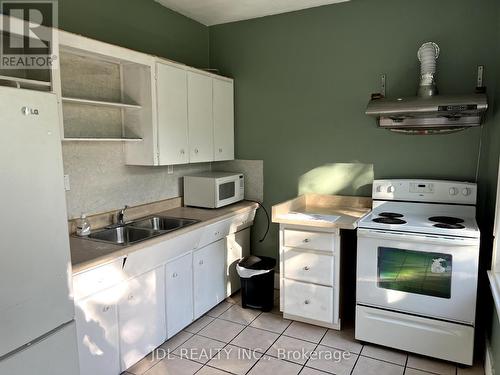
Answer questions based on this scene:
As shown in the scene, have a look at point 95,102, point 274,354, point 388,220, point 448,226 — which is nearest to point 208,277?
point 274,354

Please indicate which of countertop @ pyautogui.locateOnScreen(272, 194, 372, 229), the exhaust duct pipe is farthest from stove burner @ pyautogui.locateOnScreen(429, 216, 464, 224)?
the exhaust duct pipe

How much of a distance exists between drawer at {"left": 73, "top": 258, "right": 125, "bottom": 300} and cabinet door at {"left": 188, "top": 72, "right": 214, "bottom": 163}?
1.28m

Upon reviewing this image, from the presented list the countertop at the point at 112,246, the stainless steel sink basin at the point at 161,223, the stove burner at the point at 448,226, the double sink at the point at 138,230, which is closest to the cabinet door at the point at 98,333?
the countertop at the point at 112,246

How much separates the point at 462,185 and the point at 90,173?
2.64 metres

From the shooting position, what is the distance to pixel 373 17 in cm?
308

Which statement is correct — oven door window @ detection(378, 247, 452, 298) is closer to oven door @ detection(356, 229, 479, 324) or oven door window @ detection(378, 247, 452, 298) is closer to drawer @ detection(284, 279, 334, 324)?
oven door @ detection(356, 229, 479, 324)

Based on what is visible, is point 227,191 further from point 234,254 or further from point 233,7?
point 233,7

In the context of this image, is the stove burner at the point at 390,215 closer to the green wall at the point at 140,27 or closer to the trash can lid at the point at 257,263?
the trash can lid at the point at 257,263

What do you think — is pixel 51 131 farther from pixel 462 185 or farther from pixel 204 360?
pixel 462 185

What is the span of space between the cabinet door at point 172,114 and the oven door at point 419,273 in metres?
1.54

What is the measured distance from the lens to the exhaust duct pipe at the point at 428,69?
8.95 ft

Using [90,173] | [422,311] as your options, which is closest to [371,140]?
[422,311]

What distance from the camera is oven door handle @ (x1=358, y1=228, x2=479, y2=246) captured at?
2.33 metres

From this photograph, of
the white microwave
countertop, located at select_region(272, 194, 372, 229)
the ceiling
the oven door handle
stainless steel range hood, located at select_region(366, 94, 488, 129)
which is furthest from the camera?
the white microwave
